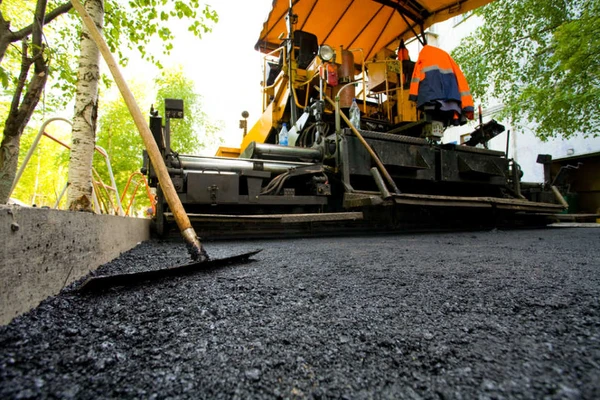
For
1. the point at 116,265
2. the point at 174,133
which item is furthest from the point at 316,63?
the point at 174,133

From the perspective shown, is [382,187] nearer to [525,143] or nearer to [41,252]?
[41,252]

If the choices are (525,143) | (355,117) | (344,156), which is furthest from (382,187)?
(525,143)

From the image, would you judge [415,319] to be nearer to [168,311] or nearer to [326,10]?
[168,311]

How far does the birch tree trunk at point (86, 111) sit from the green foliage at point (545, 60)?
8.09 meters

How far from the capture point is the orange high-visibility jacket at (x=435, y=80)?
155 inches

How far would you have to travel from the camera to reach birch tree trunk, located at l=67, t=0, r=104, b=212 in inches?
106

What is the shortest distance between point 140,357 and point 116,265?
4.07 ft

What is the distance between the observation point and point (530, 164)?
472 inches

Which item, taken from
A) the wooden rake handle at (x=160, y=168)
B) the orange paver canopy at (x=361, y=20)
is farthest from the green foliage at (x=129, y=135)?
the wooden rake handle at (x=160, y=168)

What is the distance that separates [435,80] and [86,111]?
157 inches

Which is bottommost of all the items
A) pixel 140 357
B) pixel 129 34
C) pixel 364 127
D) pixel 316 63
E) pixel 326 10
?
pixel 140 357

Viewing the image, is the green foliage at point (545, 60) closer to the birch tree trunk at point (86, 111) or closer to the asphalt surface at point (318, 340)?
the asphalt surface at point (318, 340)

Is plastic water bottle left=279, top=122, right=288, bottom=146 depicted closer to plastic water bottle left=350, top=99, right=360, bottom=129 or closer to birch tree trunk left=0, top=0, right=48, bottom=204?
plastic water bottle left=350, top=99, right=360, bottom=129

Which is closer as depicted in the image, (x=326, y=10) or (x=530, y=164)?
(x=326, y=10)
